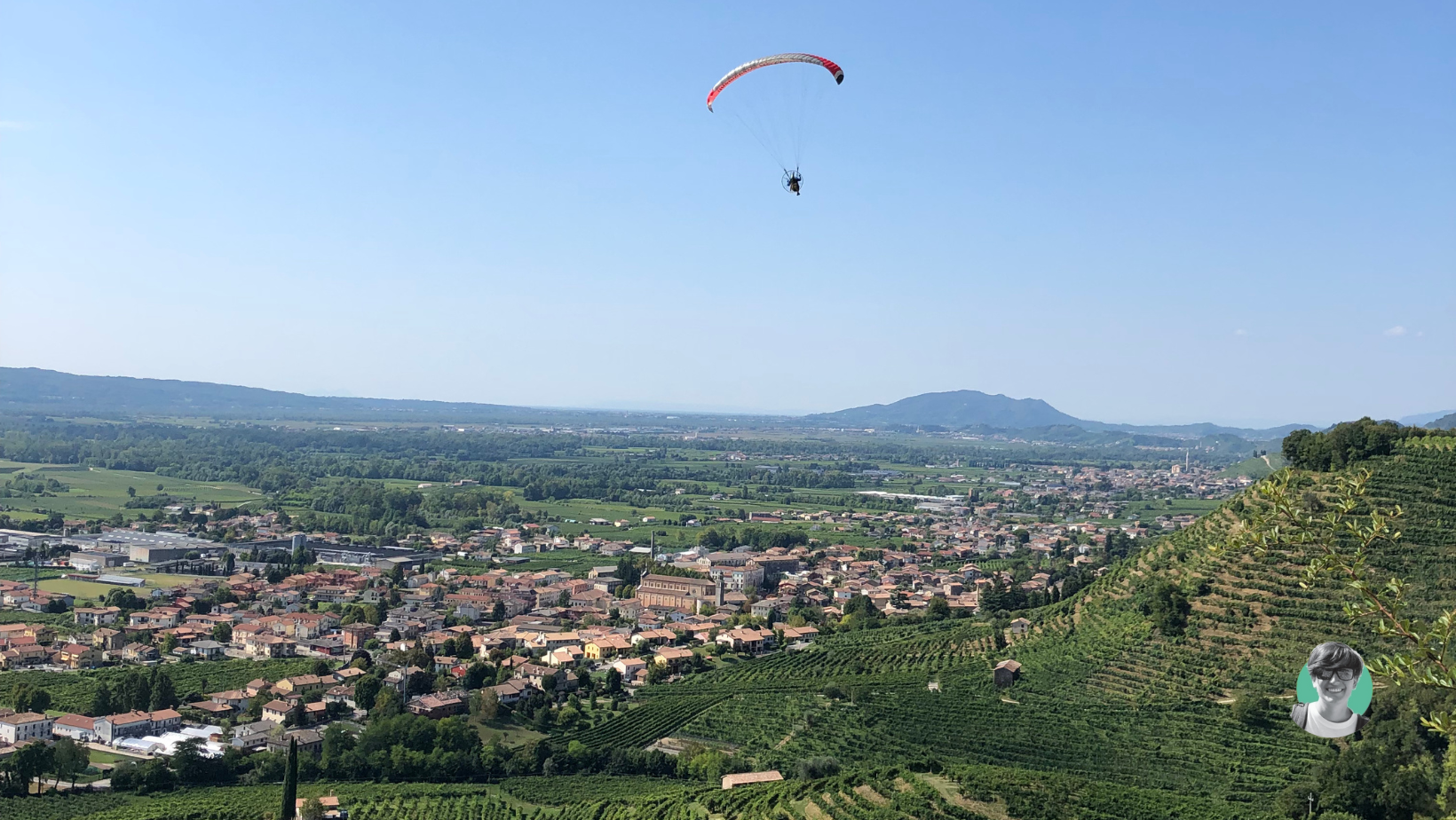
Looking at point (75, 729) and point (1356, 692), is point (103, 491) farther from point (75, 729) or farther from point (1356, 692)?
point (1356, 692)

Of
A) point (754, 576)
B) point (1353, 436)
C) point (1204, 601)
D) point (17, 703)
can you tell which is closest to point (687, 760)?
point (1204, 601)

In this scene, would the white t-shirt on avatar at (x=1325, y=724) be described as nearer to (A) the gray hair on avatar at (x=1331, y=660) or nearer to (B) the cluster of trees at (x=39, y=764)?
(A) the gray hair on avatar at (x=1331, y=660)

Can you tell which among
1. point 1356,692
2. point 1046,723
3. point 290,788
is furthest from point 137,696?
point 1356,692

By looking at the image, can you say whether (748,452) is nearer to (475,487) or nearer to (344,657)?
(475,487)

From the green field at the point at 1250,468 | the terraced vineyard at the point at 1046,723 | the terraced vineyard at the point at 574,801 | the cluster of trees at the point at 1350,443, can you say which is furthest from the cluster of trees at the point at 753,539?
the green field at the point at 1250,468

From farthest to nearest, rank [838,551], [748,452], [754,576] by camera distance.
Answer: [748,452] → [838,551] → [754,576]

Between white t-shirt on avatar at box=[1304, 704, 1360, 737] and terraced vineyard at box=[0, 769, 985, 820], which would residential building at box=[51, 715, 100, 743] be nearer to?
terraced vineyard at box=[0, 769, 985, 820]

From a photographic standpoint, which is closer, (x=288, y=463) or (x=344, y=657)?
(x=344, y=657)

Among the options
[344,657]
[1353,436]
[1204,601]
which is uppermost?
[1353,436]
